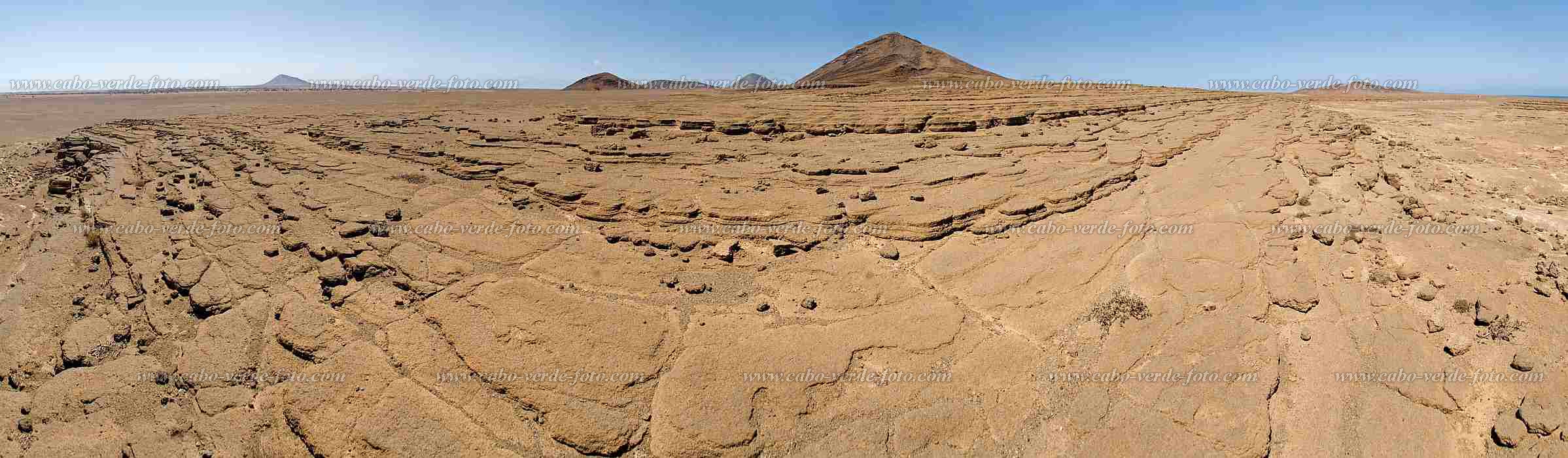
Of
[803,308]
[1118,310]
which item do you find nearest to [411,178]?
[803,308]

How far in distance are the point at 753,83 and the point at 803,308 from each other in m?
29.3

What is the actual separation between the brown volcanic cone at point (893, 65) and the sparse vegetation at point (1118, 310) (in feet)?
62.0

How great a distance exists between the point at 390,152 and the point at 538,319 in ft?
22.5

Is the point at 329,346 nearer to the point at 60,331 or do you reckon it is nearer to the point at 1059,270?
the point at 60,331

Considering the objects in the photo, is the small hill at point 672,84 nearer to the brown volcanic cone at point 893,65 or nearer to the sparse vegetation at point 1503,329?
the brown volcanic cone at point 893,65

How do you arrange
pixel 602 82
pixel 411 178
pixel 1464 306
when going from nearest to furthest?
pixel 1464 306 < pixel 411 178 < pixel 602 82

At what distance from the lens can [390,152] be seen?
27.7ft

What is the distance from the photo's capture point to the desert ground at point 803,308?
2674 millimetres

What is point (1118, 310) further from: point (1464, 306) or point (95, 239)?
point (95, 239)

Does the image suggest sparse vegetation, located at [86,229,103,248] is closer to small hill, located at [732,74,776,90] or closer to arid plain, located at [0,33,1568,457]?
arid plain, located at [0,33,1568,457]

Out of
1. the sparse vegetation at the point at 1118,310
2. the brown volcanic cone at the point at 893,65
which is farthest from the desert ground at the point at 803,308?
the brown volcanic cone at the point at 893,65

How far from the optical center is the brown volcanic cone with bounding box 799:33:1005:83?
22.3 m

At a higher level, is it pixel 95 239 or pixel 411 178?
pixel 411 178

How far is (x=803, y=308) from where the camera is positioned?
368 cm
